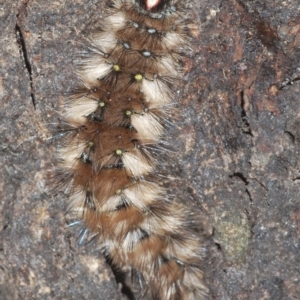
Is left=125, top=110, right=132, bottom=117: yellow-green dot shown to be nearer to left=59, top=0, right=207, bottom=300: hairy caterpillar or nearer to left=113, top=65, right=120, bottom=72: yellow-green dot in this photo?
left=59, top=0, right=207, bottom=300: hairy caterpillar

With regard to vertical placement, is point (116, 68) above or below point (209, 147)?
above

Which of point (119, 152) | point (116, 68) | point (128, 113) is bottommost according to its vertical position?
point (119, 152)

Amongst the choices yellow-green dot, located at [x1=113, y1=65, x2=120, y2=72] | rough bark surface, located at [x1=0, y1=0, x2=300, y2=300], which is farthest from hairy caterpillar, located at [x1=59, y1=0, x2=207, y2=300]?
rough bark surface, located at [x1=0, y1=0, x2=300, y2=300]

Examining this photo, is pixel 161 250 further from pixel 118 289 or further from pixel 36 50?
pixel 36 50

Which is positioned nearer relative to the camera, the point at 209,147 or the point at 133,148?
the point at 209,147

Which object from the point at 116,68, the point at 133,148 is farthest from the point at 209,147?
the point at 116,68

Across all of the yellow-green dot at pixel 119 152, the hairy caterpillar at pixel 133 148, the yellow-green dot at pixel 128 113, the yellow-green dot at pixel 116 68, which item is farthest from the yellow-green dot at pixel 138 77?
the yellow-green dot at pixel 119 152

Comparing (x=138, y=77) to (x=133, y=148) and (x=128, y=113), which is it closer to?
(x=128, y=113)
